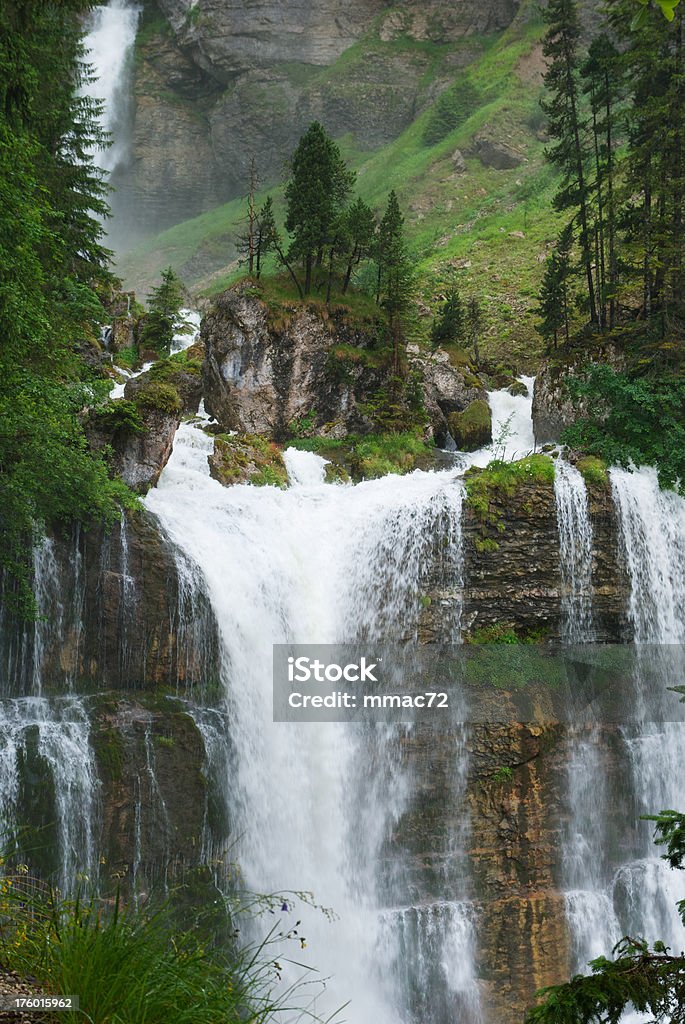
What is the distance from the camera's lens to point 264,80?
7156cm

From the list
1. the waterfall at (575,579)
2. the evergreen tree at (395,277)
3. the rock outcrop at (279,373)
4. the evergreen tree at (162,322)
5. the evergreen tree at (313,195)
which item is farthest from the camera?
the evergreen tree at (162,322)

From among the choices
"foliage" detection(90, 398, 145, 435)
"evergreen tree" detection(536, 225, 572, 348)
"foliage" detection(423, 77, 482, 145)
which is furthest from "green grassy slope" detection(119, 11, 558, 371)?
"foliage" detection(90, 398, 145, 435)

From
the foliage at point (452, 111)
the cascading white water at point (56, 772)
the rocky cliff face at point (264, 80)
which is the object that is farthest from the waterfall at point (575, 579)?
the rocky cliff face at point (264, 80)

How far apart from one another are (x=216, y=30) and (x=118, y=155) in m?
15.8

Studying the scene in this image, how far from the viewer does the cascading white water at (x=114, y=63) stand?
240 ft

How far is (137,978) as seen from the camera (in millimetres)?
3000

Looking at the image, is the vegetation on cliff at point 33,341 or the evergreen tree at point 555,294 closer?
the vegetation on cliff at point 33,341

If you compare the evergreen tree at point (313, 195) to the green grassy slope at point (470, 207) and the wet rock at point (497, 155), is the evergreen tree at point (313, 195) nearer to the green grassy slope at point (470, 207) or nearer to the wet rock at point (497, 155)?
the green grassy slope at point (470, 207)

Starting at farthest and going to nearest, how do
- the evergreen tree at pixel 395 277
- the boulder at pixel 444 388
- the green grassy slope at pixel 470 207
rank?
the green grassy slope at pixel 470 207, the evergreen tree at pixel 395 277, the boulder at pixel 444 388

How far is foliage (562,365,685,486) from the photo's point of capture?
56.8 ft

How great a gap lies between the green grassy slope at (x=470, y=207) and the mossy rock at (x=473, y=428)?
6340mm

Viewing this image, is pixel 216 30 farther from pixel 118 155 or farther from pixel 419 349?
pixel 419 349

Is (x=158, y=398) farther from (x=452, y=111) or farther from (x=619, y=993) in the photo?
(x=452, y=111)

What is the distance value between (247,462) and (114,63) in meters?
74.0
